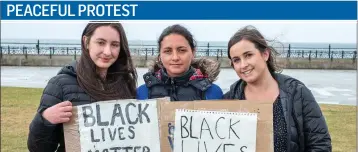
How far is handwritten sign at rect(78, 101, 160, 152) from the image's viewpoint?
8.95 feet

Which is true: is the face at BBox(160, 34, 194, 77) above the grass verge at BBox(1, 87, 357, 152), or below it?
above

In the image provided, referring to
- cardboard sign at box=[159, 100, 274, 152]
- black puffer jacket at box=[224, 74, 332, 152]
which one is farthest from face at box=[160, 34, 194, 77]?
black puffer jacket at box=[224, 74, 332, 152]

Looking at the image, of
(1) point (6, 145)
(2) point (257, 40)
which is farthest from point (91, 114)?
(1) point (6, 145)

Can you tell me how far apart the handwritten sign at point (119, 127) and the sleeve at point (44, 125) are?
0.53 feet

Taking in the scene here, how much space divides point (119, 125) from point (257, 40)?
0.97 meters

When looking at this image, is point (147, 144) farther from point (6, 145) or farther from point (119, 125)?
point (6, 145)

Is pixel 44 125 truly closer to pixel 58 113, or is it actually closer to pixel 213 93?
pixel 58 113

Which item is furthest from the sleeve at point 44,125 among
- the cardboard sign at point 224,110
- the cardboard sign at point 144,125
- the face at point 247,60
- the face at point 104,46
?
the face at point 247,60

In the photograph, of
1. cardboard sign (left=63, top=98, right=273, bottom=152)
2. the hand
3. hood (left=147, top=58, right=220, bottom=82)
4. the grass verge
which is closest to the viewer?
the hand

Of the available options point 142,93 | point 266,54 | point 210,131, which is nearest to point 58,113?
point 142,93

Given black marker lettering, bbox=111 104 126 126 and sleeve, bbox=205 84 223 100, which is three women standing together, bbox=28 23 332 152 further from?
black marker lettering, bbox=111 104 126 126

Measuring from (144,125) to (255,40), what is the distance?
32.9 inches

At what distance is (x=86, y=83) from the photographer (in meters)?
2.77

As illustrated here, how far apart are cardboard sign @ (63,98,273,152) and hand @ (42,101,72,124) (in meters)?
0.08
